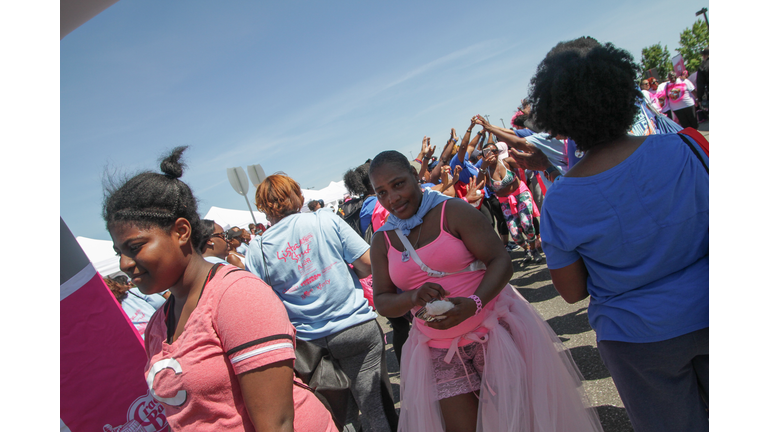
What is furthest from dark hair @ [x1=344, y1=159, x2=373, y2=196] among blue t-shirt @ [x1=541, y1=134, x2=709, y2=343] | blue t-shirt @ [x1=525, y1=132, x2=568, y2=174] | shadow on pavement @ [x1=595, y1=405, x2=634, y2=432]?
blue t-shirt @ [x1=541, y1=134, x2=709, y2=343]

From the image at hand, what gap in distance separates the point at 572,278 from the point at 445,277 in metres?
0.72

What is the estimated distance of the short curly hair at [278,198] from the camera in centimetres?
307

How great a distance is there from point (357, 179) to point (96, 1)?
10.1 feet

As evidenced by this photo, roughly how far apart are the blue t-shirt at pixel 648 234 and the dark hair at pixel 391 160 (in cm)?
105

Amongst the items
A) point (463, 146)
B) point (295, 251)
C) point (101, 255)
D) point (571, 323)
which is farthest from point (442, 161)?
point (101, 255)

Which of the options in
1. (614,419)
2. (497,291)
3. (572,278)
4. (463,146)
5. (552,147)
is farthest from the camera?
(463,146)

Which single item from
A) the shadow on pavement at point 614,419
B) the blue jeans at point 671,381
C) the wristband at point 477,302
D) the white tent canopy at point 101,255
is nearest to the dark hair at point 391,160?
the wristband at point 477,302

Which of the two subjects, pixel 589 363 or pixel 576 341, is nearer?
pixel 589 363

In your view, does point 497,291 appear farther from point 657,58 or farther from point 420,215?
point 657,58

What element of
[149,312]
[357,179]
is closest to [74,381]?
[149,312]

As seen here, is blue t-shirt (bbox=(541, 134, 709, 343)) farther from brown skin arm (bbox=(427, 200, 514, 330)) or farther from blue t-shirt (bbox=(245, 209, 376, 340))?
blue t-shirt (bbox=(245, 209, 376, 340))

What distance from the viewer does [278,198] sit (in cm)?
306

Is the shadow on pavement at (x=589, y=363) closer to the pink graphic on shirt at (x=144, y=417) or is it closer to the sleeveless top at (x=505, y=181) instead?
the pink graphic on shirt at (x=144, y=417)

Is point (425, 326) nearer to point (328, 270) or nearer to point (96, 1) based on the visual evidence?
point (328, 270)
